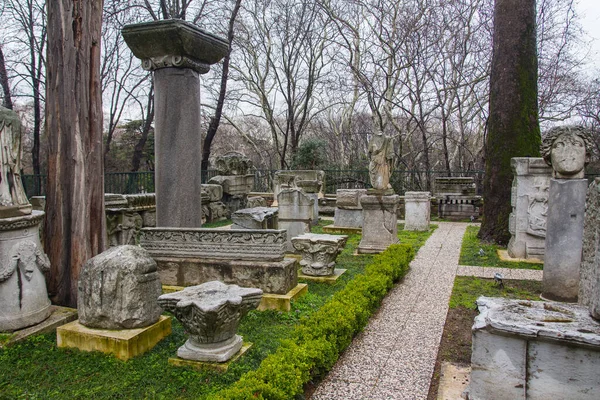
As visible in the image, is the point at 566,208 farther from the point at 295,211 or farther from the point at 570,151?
the point at 295,211

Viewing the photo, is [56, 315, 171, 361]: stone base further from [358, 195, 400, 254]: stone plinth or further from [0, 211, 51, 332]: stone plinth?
[358, 195, 400, 254]: stone plinth

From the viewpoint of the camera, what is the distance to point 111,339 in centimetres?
406

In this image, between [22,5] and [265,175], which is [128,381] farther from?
[22,5]

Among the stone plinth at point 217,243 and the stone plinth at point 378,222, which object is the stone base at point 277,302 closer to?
the stone plinth at point 217,243

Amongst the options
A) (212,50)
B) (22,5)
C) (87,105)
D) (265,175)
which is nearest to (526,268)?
(212,50)

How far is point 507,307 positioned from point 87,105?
498 cm

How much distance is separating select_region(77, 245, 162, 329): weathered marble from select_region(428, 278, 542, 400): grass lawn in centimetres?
278

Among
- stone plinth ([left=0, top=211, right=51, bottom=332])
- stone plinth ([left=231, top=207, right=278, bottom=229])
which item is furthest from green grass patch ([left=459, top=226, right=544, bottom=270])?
stone plinth ([left=0, top=211, right=51, bottom=332])

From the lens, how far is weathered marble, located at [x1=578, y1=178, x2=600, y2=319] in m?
2.83

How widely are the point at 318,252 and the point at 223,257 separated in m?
1.85

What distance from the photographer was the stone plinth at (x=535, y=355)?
8.88 ft

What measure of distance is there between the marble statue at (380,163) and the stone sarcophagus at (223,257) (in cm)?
439

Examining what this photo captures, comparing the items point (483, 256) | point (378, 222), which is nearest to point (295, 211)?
point (378, 222)

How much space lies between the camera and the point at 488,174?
1062cm
